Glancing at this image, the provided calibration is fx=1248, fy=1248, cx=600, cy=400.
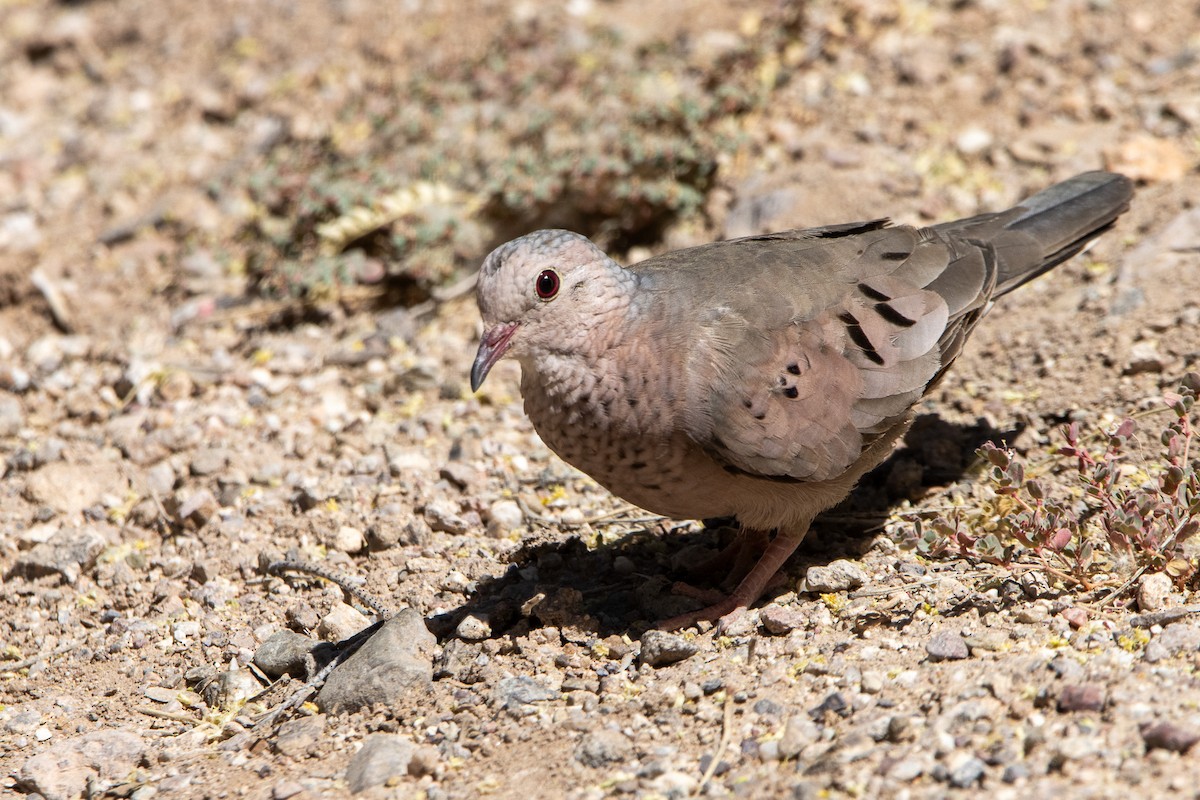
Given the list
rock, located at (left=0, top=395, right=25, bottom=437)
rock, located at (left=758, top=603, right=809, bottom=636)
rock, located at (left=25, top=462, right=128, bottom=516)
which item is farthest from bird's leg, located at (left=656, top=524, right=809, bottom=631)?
rock, located at (left=0, top=395, right=25, bottom=437)

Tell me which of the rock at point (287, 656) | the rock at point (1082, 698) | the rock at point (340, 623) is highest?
the rock at point (1082, 698)

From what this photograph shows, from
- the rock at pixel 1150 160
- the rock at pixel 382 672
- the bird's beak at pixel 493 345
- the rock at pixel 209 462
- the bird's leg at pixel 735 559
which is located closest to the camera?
the rock at pixel 382 672

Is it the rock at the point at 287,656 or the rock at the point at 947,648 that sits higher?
the rock at the point at 947,648

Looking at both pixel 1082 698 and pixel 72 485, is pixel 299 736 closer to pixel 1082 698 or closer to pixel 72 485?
pixel 72 485

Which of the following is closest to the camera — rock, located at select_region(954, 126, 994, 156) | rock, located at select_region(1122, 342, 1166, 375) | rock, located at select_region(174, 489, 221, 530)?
rock, located at select_region(1122, 342, 1166, 375)

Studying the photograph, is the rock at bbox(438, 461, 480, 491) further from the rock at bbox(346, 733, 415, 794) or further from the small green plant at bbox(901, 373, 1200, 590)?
the small green plant at bbox(901, 373, 1200, 590)

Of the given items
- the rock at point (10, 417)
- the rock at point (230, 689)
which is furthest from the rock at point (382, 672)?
the rock at point (10, 417)

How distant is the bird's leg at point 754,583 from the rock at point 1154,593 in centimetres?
115

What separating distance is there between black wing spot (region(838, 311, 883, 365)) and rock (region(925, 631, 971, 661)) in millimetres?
1075

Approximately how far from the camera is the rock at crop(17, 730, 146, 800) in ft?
12.6

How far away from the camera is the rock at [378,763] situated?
11.9 ft

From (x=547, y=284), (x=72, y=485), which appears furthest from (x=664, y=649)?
(x=72, y=485)

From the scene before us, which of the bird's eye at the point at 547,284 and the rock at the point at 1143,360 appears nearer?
the bird's eye at the point at 547,284

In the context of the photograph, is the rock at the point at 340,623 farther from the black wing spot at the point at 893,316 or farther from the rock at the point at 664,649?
the black wing spot at the point at 893,316
